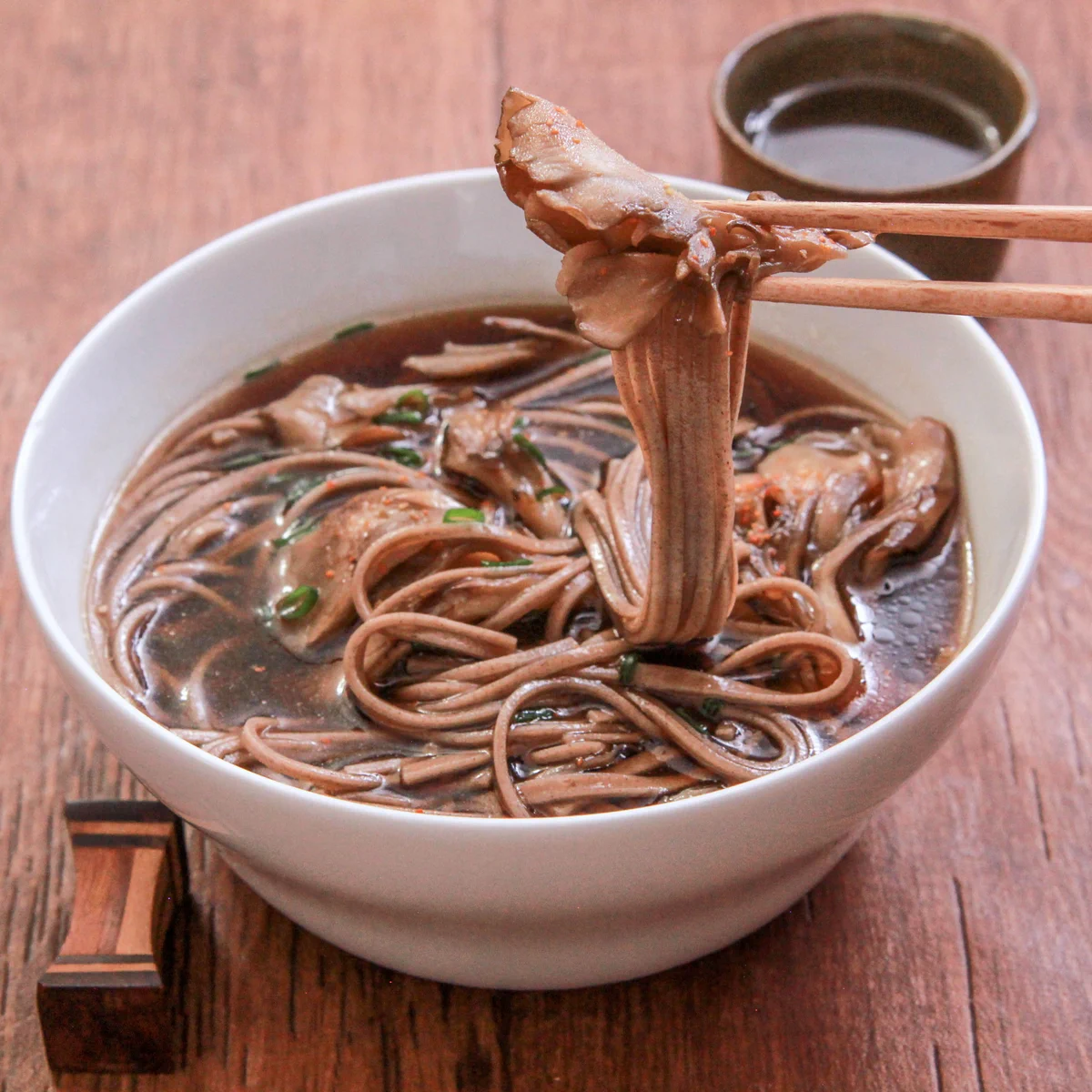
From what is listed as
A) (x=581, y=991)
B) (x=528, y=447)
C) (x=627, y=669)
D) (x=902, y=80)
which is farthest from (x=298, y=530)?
(x=902, y=80)

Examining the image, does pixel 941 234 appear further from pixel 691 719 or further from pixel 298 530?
pixel 298 530

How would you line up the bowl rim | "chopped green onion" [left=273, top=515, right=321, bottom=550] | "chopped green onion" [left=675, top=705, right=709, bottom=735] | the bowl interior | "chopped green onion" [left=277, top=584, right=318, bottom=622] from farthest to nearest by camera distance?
1. "chopped green onion" [left=273, top=515, right=321, bottom=550]
2. "chopped green onion" [left=277, top=584, right=318, bottom=622]
3. the bowl interior
4. "chopped green onion" [left=675, top=705, right=709, bottom=735]
5. the bowl rim

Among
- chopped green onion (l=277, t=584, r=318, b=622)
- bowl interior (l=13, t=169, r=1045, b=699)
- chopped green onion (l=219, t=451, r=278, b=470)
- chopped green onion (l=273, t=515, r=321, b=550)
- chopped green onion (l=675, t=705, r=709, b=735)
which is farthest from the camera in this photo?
chopped green onion (l=219, t=451, r=278, b=470)

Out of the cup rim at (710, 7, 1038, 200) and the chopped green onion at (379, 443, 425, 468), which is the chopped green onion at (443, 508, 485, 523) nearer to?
Result: the chopped green onion at (379, 443, 425, 468)

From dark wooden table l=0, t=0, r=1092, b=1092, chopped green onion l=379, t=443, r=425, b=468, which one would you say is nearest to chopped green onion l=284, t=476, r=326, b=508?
chopped green onion l=379, t=443, r=425, b=468

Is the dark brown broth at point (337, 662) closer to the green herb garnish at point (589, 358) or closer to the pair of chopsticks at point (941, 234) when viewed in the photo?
the green herb garnish at point (589, 358)

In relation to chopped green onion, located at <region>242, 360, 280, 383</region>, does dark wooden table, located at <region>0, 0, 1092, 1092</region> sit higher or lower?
lower
